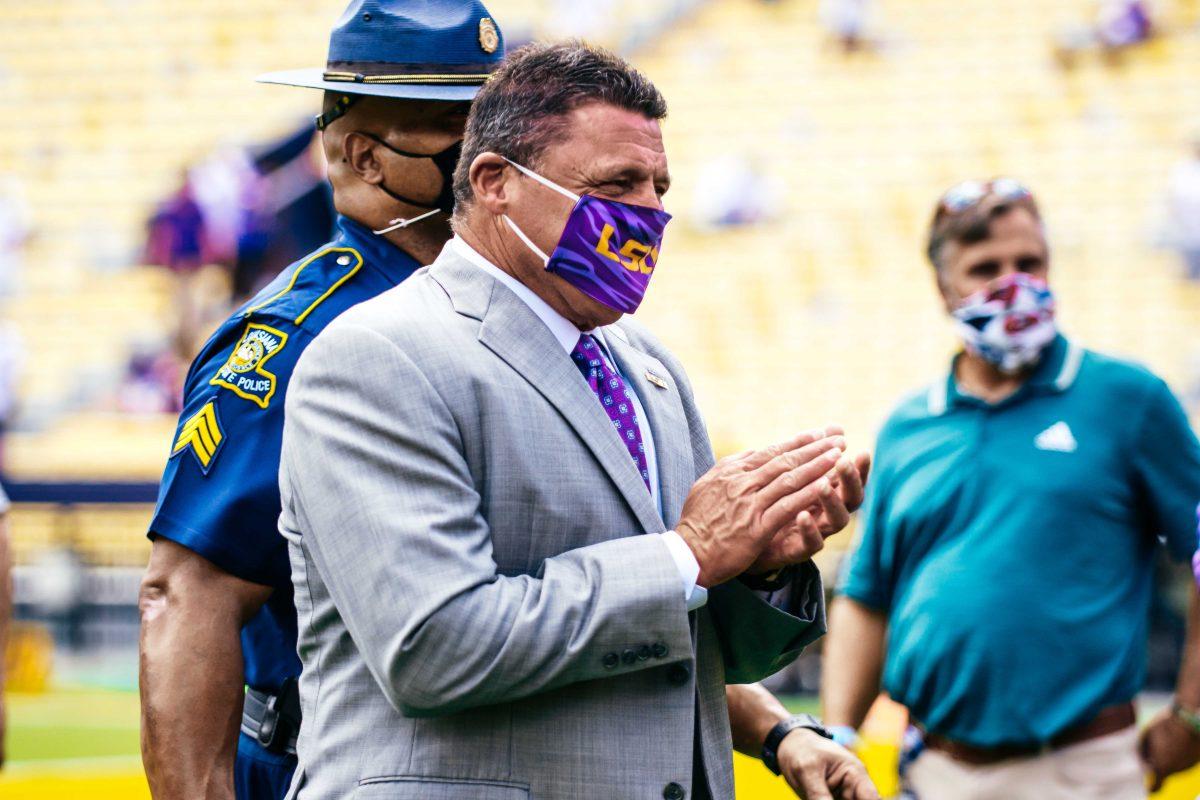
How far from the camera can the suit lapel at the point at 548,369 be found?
210 centimetres

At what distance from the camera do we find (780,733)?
2.52 m

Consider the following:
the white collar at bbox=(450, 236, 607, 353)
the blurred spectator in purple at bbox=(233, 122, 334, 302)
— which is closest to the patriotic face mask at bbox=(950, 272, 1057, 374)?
the white collar at bbox=(450, 236, 607, 353)

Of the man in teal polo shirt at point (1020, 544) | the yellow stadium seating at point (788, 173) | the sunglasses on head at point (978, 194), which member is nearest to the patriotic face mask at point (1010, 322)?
the man in teal polo shirt at point (1020, 544)

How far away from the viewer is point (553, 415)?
2088 mm

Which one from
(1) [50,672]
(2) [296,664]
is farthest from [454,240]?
(1) [50,672]

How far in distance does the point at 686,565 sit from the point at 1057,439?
198cm

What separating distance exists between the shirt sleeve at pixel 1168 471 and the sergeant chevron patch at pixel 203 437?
7.12 ft

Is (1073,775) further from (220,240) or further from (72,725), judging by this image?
(220,240)

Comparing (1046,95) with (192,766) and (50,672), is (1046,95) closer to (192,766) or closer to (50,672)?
(50,672)

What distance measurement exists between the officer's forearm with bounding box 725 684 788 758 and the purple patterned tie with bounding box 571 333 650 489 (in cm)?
52

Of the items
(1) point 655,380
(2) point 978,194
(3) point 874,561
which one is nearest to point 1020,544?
(3) point 874,561

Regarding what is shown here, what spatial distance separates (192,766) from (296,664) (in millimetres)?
225

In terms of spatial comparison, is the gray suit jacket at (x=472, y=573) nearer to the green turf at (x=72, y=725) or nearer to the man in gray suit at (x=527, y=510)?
the man in gray suit at (x=527, y=510)

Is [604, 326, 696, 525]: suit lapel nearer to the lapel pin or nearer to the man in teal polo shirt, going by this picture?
the lapel pin
